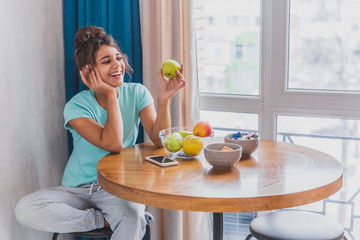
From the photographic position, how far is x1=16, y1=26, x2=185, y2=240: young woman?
2020mm

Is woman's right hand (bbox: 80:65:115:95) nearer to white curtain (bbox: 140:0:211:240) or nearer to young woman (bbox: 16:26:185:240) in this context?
young woman (bbox: 16:26:185:240)

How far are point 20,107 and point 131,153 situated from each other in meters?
0.71

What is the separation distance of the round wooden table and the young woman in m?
0.20

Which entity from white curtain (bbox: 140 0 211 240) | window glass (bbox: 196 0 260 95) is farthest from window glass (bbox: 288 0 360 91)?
white curtain (bbox: 140 0 211 240)

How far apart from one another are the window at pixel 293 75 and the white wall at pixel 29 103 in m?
0.79

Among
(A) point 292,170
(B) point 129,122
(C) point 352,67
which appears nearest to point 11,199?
(B) point 129,122

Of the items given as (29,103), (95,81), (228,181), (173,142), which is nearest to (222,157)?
(228,181)

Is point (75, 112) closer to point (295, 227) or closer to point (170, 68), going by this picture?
point (170, 68)

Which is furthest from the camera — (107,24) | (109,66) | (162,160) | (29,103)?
(107,24)

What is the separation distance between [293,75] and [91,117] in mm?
1063

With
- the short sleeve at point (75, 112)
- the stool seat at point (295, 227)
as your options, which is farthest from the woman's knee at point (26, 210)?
the stool seat at point (295, 227)

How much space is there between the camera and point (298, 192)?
153cm

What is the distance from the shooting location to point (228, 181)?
1651 millimetres

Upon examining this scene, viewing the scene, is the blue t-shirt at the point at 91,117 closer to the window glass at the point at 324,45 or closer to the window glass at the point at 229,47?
the window glass at the point at 229,47
